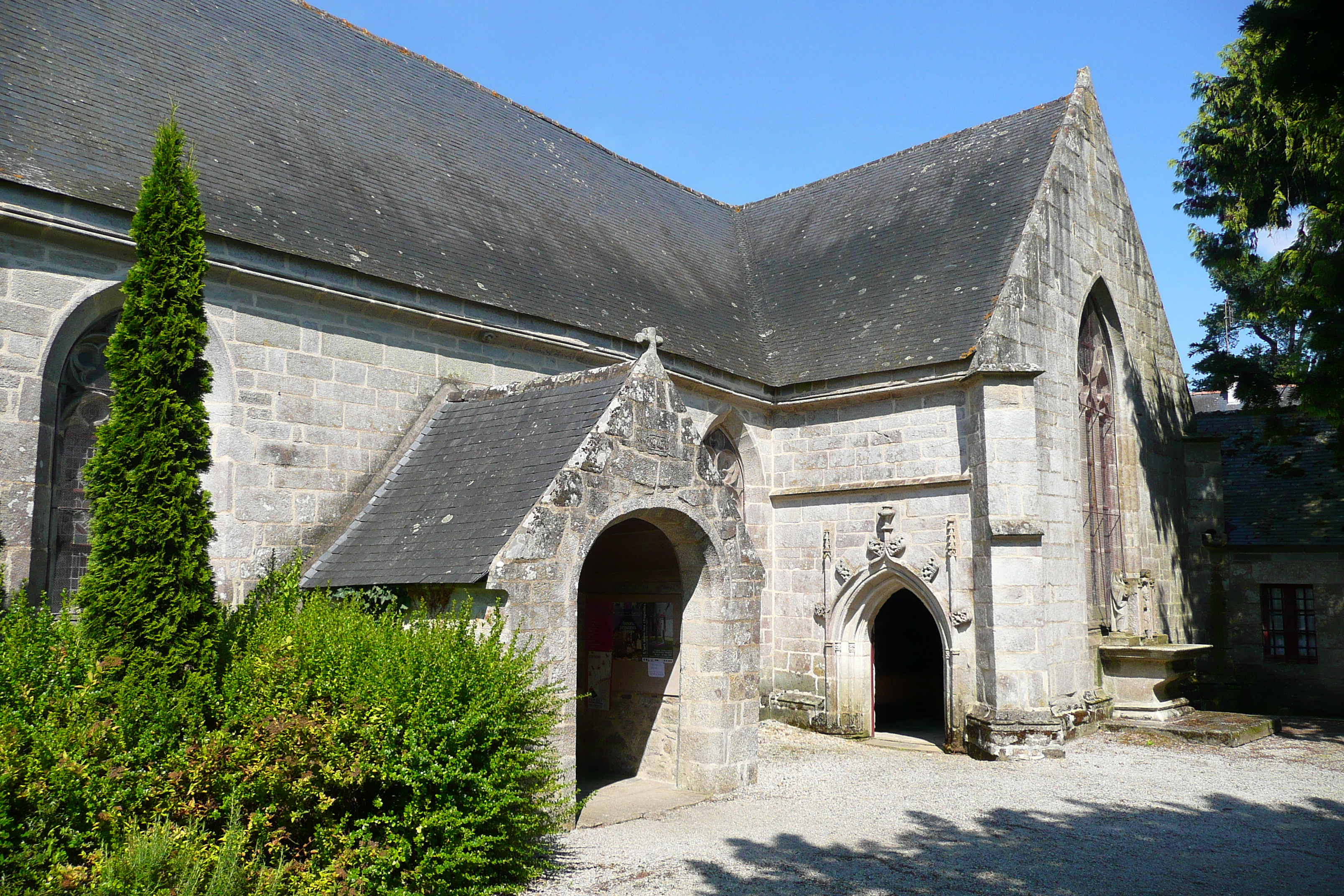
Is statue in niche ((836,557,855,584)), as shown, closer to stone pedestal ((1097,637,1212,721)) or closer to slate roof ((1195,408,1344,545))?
stone pedestal ((1097,637,1212,721))

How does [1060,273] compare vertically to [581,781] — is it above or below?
above

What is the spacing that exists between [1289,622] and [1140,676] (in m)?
5.98

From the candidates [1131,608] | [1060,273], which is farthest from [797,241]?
[1131,608]

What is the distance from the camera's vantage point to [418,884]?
18.8 ft

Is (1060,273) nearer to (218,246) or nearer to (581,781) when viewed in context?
(581,781)

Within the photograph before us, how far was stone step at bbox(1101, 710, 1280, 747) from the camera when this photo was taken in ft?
39.9

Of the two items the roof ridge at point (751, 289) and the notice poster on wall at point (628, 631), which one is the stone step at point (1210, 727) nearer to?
the roof ridge at point (751, 289)

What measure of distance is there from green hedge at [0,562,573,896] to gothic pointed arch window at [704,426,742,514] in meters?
7.79

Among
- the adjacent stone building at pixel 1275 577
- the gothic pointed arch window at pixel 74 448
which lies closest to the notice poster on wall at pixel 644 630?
the gothic pointed arch window at pixel 74 448

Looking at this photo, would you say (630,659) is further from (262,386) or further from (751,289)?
(751,289)

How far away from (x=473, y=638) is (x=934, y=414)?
7962 mm

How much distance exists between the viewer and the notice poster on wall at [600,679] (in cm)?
991

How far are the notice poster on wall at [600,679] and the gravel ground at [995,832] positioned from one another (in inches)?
69.6

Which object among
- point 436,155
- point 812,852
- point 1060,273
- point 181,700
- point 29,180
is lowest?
point 812,852
